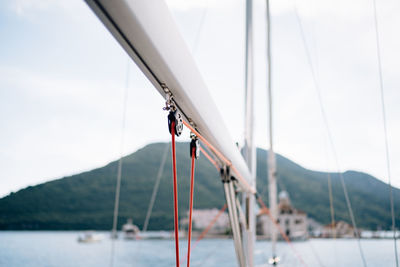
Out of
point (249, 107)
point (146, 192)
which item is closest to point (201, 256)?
point (249, 107)

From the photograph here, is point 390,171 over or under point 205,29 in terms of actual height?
under

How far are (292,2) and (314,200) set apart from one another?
5651cm

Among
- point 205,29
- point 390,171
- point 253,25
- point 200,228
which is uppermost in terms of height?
point 205,29

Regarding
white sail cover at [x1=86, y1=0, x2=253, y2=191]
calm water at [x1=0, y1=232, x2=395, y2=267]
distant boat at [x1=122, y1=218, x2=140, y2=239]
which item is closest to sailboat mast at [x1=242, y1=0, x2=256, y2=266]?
white sail cover at [x1=86, y1=0, x2=253, y2=191]

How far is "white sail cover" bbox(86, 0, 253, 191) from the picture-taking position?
437 millimetres

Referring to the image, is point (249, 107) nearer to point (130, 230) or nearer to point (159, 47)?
point (159, 47)

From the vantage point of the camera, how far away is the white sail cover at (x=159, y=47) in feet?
1.43

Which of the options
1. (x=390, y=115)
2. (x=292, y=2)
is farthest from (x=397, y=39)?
(x=292, y=2)

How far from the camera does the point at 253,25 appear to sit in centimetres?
298

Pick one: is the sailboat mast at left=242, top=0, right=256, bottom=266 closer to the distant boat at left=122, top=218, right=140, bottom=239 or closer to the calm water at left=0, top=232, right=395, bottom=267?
the calm water at left=0, top=232, right=395, bottom=267

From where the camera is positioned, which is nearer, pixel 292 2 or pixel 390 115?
pixel 390 115

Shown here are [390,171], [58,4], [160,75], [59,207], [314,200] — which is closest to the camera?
[160,75]

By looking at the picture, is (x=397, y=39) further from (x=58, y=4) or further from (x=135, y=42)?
(x=58, y=4)

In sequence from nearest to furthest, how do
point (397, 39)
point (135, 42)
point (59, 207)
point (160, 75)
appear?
point (135, 42)
point (160, 75)
point (397, 39)
point (59, 207)
